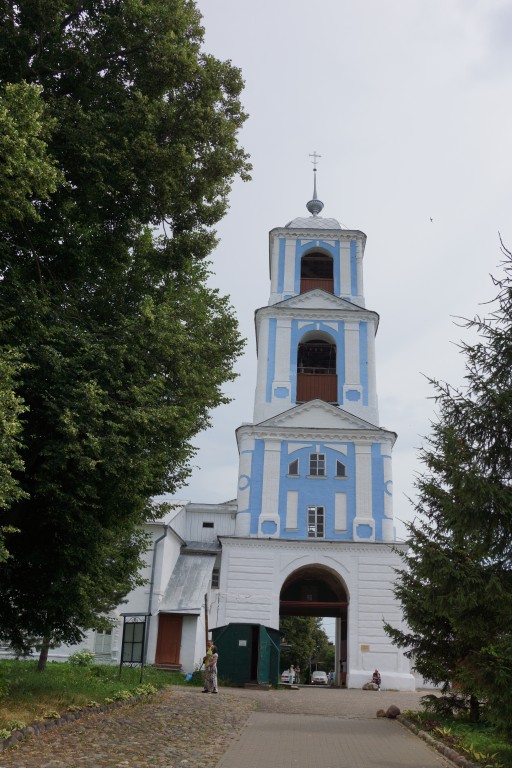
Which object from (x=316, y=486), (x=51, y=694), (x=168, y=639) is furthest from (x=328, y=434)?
(x=51, y=694)

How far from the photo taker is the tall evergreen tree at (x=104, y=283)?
37.9 feet

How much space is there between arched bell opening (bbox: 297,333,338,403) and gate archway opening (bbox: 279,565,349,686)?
8100 millimetres

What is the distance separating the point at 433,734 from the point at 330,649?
91628mm

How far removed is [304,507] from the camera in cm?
3144

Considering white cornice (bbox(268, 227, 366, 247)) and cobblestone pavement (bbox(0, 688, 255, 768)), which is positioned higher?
white cornice (bbox(268, 227, 366, 247))

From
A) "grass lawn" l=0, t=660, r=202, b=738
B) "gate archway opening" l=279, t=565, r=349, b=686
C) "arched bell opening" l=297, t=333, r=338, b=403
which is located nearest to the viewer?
"grass lawn" l=0, t=660, r=202, b=738

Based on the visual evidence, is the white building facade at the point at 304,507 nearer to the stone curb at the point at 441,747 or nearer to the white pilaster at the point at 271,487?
the white pilaster at the point at 271,487

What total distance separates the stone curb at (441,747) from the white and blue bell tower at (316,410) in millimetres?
16941

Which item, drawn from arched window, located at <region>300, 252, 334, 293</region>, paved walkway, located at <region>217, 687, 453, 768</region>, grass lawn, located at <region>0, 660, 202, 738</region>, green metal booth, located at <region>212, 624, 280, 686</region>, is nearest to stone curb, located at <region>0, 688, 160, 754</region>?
grass lawn, located at <region>0, 660, 202, 738</region>

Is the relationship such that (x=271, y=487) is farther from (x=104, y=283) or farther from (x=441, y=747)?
(x=441, y=747)

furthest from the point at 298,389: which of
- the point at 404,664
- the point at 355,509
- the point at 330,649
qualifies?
the point at 330,649

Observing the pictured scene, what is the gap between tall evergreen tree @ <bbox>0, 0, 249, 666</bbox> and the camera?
11539 millimetres

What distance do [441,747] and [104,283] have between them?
1026 centimetres

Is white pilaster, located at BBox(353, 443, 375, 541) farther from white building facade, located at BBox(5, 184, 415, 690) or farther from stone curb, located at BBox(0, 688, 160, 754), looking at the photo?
stone curb, located at BBox(0, 688, 160, 754)
